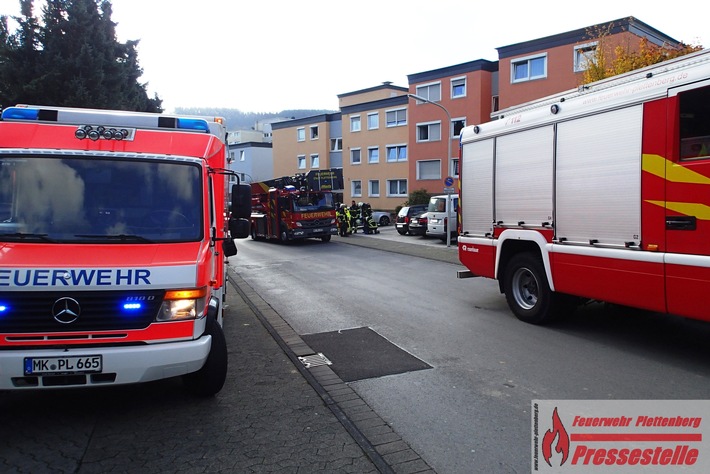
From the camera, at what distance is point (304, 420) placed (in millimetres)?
4395

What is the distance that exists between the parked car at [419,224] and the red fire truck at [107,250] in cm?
1906

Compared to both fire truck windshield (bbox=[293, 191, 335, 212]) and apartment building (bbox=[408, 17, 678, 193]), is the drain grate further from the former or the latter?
apartment building (bbox=[408, 17, 678, 193])

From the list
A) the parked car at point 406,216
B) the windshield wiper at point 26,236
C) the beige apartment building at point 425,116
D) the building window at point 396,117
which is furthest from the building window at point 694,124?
the building window at point 396,117

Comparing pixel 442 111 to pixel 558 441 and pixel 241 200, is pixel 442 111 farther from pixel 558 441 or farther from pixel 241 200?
pixel 558 441

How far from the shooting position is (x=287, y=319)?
8305 millimetres

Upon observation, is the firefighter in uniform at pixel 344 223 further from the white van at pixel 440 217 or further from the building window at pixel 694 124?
the building window at pixel 694 124

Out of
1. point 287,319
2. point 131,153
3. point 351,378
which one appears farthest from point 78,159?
point 287,319

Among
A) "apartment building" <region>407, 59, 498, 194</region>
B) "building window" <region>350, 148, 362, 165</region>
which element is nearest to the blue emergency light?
"apartment building" <region>407, 59, 498, 194</region>

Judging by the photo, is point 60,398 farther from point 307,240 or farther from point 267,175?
point 267,175

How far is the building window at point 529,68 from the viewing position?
3080cm

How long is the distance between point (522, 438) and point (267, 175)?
2683 inches

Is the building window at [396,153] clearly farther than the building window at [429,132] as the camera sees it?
Yes

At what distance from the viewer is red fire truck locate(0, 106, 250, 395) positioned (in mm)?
4000

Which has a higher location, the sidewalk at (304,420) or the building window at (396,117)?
the building window at (396,117)
